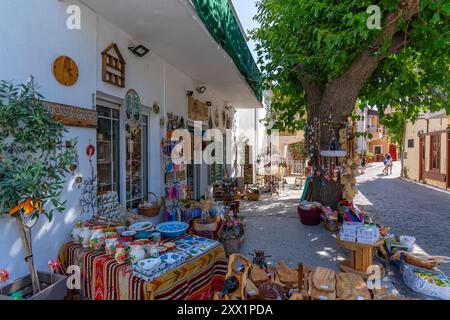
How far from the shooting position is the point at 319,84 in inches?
216

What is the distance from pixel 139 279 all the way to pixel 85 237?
853 mm

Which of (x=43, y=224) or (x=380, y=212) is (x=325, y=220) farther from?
(x=43, y=224)

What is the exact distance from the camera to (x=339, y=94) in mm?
4891

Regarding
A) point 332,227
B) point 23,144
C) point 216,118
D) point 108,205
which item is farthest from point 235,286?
point 216,118

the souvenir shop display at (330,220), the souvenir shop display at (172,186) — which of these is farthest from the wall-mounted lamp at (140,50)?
the souvenir shop display at (330,220)

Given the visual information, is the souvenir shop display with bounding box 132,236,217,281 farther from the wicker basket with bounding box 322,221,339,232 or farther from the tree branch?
the tree branch

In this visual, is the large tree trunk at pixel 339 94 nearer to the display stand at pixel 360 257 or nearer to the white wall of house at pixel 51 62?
the display stand at pixel 360 257

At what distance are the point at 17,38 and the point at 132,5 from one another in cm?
110

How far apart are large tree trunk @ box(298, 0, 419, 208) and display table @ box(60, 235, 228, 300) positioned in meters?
3.38

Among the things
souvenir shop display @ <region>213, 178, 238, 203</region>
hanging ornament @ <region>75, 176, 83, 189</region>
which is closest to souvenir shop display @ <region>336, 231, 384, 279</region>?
hanging ornament @ <region>75, 176, 83, 189</region>

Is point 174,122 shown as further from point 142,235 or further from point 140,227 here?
point 142,235

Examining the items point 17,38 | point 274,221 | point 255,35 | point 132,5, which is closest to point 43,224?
point 17,38

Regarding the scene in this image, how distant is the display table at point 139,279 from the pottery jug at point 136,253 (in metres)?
0.07

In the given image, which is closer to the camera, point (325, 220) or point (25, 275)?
point (25, 275)
